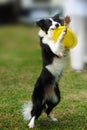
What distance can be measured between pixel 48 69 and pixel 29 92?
196 centimetres

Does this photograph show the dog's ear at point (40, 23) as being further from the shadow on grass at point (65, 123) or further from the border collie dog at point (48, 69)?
the shadow on grass at point (65, 123)

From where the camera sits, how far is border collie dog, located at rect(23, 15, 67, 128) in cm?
A: 609

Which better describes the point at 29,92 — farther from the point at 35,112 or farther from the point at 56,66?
the point at 56,66

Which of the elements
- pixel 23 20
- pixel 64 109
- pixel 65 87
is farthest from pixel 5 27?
pixel 64 109

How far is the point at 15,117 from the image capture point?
687 cm

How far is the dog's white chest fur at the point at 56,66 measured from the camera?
614cm

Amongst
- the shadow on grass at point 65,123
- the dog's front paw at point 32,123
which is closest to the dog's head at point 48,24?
the dog's front paw at point 32,123

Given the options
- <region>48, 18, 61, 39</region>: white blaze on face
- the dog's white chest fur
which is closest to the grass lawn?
the dog's white chest fur

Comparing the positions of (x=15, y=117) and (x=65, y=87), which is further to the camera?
(x=65, y=87)

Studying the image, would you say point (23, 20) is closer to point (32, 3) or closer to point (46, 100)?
point (32, 3)

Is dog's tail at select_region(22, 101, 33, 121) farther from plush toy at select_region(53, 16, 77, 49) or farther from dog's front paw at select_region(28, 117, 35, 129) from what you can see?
plush toy at select_region(53, 16, 77, 49)

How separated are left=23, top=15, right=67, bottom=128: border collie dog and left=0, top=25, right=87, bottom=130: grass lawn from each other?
279 millimetres

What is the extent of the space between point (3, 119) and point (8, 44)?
820cm

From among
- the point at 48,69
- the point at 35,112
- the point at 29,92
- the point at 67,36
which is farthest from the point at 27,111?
the point at 29,92
